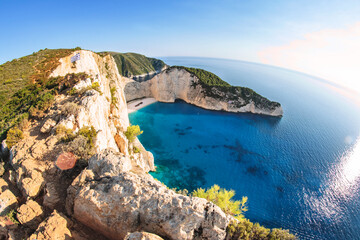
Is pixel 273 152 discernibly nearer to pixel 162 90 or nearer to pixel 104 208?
pixel 104 208

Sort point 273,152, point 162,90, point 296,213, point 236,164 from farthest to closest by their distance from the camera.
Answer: point 162,90 → point 273,152 → point 236,164 → point 296,213

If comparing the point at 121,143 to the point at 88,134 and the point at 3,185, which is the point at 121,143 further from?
the point at 3,185

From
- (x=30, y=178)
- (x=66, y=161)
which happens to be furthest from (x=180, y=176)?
(x=30, y=178)

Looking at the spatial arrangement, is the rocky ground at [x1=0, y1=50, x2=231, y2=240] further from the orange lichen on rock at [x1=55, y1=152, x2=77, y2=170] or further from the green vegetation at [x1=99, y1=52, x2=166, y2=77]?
the green vegetation at [x1=99, y1=52, x2=166, y2=77]

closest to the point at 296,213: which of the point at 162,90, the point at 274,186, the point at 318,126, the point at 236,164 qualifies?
the point at 274,186

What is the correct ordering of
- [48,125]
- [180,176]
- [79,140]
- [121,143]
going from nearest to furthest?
[79,140], [48,125], [121,143], [180,176]

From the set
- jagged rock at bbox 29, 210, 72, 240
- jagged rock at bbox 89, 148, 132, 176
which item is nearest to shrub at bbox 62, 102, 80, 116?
jagged rock at bbox 89, 148, 132, 176

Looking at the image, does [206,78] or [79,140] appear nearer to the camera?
[79,140]

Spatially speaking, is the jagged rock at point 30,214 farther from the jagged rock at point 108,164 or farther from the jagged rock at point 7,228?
the jagged rock at point 108,164
